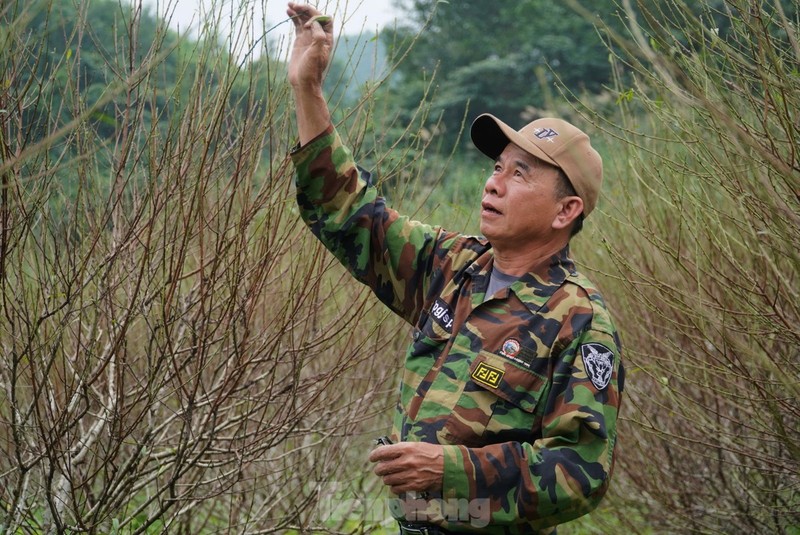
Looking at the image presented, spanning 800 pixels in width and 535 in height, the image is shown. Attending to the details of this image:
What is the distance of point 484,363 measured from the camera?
240 cm

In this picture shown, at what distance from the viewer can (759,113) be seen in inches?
111

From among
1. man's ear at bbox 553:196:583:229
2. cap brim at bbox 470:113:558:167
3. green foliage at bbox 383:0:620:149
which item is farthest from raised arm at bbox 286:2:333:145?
green foliage at bbox 383:0:620:149

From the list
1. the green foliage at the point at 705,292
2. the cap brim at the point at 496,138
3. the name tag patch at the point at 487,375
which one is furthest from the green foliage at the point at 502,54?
the name tag patch at the point at 487,375

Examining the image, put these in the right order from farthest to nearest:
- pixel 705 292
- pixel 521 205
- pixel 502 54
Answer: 1. pixel 502 54
2. pixel 705 292
3. pixel 521 205

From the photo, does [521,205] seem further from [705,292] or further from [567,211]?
[705,292]

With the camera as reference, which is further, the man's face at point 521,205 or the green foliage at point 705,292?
the green foliage at point 705,292

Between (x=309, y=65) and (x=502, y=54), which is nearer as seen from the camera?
(x=309, y=65)

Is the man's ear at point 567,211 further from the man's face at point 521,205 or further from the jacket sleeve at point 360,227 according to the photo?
the jacket sleeve at point 360,227

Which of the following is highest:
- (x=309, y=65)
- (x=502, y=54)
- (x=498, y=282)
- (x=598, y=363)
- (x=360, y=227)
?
(x=309, y=65)

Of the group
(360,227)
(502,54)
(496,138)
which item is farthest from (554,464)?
(502,54)

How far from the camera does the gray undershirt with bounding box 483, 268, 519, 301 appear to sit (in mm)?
2549

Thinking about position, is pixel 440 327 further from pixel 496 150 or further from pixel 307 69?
pixel 307 69

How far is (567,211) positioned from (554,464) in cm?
75

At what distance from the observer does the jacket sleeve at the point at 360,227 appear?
2.55 m
